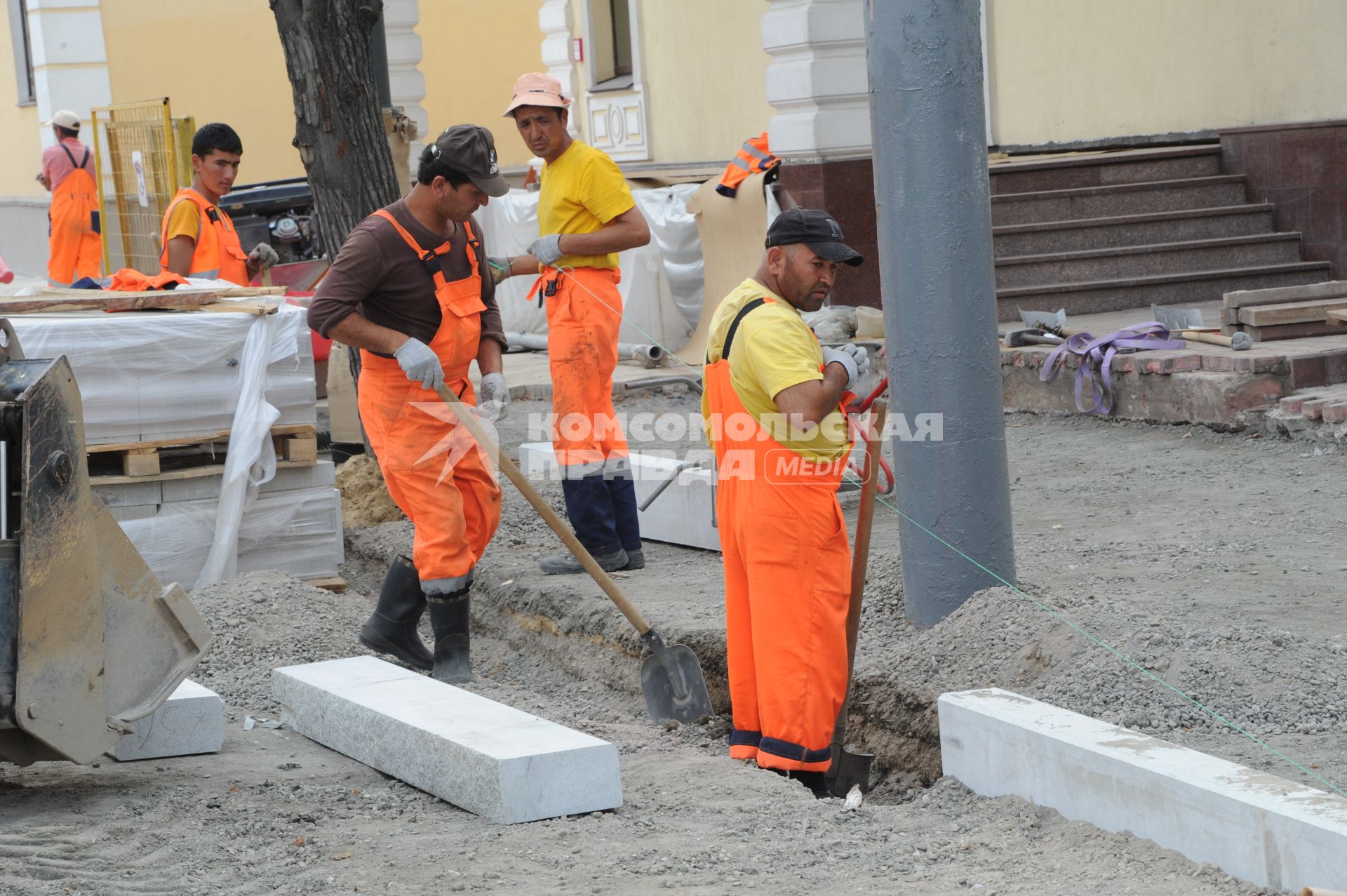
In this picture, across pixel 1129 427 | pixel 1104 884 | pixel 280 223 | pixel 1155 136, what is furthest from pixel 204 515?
pixel 1155 136

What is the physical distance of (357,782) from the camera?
4527mm

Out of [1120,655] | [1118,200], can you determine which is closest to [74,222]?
[1118,200]

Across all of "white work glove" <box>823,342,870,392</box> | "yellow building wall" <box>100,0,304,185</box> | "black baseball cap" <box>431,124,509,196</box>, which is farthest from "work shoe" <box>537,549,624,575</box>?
"yellow building wall" <box>100,0,304,185</box>

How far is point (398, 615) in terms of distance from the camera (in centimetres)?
579

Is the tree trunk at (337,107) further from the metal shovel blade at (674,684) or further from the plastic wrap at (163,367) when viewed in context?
the metal shovel blade at (674,684)

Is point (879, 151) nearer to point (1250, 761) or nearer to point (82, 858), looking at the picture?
point (1250, 761)

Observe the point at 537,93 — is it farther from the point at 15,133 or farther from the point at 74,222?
the point at 15,133

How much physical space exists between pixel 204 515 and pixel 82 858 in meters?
3.01

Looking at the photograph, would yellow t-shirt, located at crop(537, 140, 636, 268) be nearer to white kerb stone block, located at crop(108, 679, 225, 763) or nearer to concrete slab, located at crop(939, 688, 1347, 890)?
white kerb stone block, located at crop(108, 679, 225, 763)

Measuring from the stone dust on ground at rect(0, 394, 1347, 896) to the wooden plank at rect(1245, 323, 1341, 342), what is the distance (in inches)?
82.3

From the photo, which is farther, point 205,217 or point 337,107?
point 337,107

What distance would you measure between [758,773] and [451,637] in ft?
5.38

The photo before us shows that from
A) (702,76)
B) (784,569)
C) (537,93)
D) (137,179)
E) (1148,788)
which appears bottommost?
(1148,788)

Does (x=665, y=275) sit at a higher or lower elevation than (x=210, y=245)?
lower
